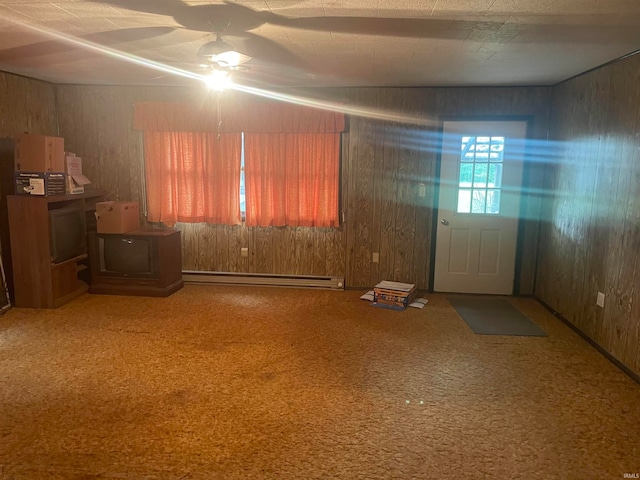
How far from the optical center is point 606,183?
11.6 ft

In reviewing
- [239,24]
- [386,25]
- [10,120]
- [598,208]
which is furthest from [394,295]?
[10,120]

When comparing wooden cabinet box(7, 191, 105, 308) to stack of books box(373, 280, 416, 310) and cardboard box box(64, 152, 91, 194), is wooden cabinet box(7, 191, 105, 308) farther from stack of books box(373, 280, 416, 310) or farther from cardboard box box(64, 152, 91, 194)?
stack of books box(373, 280, 416, 310)

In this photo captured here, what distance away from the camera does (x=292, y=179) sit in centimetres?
504

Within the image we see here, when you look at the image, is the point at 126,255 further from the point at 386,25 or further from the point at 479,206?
the point at 479,206

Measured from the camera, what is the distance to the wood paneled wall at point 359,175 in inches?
191

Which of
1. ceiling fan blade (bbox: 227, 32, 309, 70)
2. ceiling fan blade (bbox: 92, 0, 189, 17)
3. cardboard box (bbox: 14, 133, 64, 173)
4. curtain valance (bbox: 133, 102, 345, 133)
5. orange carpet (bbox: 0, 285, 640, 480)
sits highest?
ceiling fan blade (bbox: 227, 32, 309, 70)

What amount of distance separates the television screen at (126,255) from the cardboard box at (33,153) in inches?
35.3

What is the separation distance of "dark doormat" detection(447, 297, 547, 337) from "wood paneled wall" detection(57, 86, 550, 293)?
52 centimetres

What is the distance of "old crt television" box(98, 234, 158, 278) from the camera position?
4.72 meters

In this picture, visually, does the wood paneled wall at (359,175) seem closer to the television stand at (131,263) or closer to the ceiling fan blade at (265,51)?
the television stand at (131,263)

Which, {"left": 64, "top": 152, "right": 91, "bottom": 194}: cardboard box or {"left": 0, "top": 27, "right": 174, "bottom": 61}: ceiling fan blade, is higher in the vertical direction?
{"left": 0, "top": 27, "right": 174, "bottom": 61}: ceiling fan blade

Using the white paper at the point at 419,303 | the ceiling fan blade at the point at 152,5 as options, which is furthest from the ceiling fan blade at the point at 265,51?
the white paper at the point at 419,303

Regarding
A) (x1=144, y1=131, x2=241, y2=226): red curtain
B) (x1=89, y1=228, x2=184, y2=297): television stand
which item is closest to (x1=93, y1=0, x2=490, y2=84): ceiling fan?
(x1=144, y1=131, x2=241, y2=226): red curtain

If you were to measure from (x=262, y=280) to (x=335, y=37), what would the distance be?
117 inches
